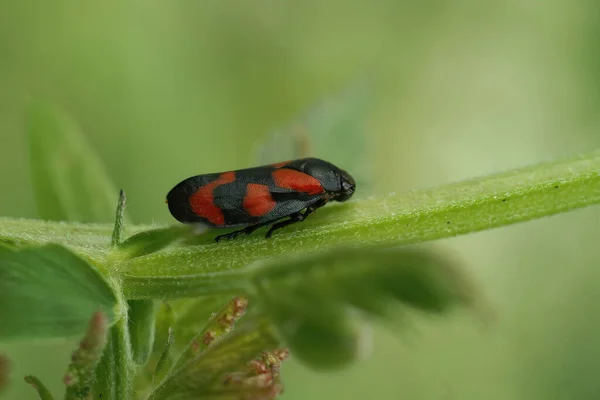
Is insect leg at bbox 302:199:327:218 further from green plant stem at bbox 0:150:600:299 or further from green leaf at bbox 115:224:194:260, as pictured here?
green leaf at bbox 115:224:194:260

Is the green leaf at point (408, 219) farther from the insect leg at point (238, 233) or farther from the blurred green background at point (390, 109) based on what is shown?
the blurred green background at point (390, 109)

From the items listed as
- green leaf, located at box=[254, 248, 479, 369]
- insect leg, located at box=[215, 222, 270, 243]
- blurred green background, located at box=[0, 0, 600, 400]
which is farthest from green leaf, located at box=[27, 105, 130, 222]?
blurred green background, located at box=[0, 0, 600, 400]

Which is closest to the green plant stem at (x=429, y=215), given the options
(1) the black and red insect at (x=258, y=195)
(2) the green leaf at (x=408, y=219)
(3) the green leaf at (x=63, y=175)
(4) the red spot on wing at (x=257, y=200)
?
(2) the green leaf at (x=408, y=219)

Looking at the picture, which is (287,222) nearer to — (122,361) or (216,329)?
(216,329)

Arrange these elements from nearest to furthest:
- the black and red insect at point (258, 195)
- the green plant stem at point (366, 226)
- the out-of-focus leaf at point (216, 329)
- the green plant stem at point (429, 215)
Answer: the out-of-focus leaf at point (216, 329), the green plant stem at point (366, 226), the green plant stem at point (429, 215), the black and red insect at point (258, 195)

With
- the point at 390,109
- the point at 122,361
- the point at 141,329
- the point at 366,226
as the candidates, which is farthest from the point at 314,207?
the point at 390,109

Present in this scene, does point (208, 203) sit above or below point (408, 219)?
above

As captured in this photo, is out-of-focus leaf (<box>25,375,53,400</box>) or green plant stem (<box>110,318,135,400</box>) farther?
green plant stem (<box>110,318,135,400</box>)
